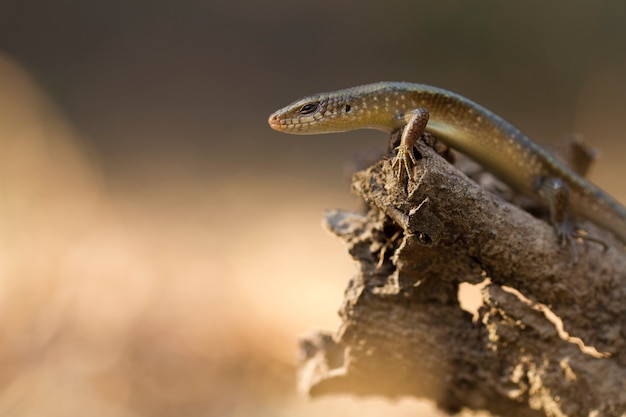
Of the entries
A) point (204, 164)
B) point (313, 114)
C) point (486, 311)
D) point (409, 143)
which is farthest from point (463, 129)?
point (204, 164)

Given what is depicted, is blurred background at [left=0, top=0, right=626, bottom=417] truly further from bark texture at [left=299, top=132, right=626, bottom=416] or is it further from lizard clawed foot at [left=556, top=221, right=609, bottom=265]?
lizard clawed foot at [left=556, top=221, right=609, bottom=265]

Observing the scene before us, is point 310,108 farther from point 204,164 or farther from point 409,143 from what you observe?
point 204,164

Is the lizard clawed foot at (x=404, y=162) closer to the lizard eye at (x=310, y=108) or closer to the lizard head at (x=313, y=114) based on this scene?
the lizard head at (x=313, y=114)

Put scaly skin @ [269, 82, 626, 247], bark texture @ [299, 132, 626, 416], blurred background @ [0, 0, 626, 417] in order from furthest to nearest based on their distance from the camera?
blurred background @ [0, 0, 626, 417], scaly skin @ [269, 82, 626, 247], bark texture @ [299, 132, 626, 416]

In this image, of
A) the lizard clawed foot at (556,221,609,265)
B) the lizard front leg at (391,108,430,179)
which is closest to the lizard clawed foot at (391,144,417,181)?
the lizard front leg at (391,108,430,179)

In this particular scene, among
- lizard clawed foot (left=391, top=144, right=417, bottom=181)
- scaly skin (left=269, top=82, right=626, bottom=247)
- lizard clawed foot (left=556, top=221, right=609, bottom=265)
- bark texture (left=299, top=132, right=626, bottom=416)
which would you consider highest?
scaly skin (left=269, top=82, right=626, bottom=247)

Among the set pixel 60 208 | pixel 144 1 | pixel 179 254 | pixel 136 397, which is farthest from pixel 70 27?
pixel 136 397

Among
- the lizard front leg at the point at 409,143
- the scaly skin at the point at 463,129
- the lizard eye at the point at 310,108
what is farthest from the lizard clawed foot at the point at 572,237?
the lizard eye at the point at 310,108

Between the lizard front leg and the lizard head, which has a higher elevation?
the lizard head
